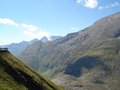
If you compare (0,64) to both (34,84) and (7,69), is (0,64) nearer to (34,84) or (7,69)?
(7,69)

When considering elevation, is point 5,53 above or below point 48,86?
above

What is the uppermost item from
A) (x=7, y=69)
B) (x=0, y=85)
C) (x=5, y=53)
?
(x=5, y=53)

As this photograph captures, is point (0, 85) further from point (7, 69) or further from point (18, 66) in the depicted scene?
point (18, 66)

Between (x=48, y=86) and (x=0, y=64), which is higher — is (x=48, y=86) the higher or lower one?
the lower one

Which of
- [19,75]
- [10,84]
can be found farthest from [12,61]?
[10,84]

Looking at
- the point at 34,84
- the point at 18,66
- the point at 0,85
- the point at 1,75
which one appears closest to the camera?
the point at 0,85

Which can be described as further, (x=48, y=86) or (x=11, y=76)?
(x=48, y=86)

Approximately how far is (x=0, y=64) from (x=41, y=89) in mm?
23299

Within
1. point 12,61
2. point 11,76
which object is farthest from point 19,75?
point 12,61

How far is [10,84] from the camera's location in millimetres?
125562

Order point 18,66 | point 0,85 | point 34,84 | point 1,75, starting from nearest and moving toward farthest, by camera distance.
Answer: point 0,85
point 1,75
point 34,84
point 18,66

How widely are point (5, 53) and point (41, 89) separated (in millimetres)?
31184

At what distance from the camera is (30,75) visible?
146 metres

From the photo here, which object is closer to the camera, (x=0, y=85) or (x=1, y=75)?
(x=0, y=85)
